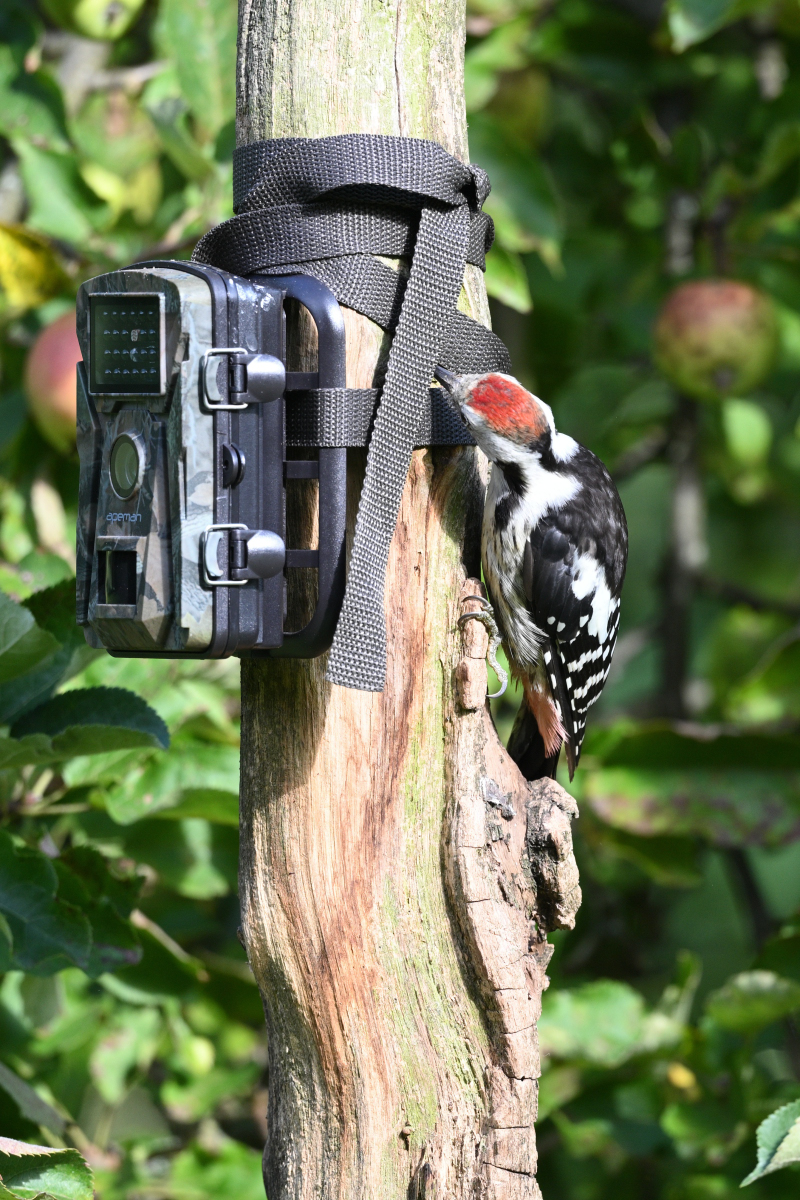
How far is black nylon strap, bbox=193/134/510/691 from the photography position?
1.25 meters

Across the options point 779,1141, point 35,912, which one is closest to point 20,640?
point 35,912

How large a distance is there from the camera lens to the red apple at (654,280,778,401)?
1766 mm

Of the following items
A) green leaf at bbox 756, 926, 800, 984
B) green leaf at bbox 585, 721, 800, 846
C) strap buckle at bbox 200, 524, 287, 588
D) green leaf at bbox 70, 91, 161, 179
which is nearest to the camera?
strap buckle at bbox 200, 524, 287, 588

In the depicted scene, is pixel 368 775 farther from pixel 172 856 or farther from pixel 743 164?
pixel 743 164

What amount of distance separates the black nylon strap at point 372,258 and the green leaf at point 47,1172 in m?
0.69

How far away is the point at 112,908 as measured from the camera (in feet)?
5.69

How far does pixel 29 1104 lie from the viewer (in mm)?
1817

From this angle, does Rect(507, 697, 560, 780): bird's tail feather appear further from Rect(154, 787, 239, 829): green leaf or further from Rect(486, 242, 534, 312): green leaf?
Rect(486, 242, 534, 312): green leaf

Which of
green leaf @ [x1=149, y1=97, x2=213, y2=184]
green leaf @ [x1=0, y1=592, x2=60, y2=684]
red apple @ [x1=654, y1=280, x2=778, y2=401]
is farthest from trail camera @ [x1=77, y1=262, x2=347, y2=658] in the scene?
red apple @ [x1=654, y1=280, x2=778, y2=401]

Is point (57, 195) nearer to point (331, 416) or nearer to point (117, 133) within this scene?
point (117, 133)

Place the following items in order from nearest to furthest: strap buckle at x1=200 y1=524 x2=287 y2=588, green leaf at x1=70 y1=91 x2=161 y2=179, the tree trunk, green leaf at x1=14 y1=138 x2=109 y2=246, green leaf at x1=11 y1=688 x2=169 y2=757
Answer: strap buckle at x1=200 y1=524 x2=287 y2=588 < the tree trunk < green leaf at x1=11 y1=688 x2=169 y2=757 < green leaf at x1=14 y1=138 x2=109 y2=246 < green leaf at x1=70 y1=91 x2=161 y2=179

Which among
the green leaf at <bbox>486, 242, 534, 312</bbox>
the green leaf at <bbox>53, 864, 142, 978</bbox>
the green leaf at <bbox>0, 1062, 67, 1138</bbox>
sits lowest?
the green leaf at <bbox>0, 1062, 67, 1138</bbox>

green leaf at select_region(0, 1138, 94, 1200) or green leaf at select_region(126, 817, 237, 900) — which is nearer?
green leaf at select_region(0, 1138, 94, 1200)

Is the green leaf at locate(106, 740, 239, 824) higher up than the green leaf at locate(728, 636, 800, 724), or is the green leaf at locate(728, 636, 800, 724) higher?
the green leaf at locate(728, 636, 800, 724)
